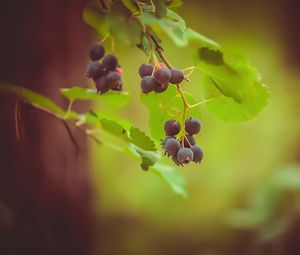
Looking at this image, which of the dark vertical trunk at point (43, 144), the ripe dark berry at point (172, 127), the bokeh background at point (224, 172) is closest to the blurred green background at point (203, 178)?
the bokeh background at point (224, 172)

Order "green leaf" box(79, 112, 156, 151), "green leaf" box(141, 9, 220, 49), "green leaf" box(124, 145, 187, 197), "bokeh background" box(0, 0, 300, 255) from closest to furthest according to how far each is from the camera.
→ "green leaf" box(141, 9, 220, 49), "green leaf" box(79, 112, 156, 151), "green leaf" box(124, 145, 187, 197), "bokeh background" box(0, 0, 300, 255)

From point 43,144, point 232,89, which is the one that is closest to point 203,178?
point 43,144

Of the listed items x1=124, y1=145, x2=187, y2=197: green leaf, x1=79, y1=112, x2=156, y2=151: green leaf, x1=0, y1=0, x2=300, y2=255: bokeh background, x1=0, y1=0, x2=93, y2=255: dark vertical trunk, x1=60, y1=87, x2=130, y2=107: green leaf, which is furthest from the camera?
x1=0, y1=0, x2=300, y2=255: bokeh background

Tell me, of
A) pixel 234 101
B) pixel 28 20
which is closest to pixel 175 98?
pixel 234 101

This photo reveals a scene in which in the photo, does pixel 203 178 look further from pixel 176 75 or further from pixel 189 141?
pixel 176 75

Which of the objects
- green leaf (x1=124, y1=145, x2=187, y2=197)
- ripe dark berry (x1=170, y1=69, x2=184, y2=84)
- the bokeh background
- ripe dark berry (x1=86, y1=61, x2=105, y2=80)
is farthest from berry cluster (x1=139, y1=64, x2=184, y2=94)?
the bokeh background

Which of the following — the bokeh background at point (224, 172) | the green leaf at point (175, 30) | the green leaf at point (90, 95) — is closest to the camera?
the green leaf at point (175, 30)

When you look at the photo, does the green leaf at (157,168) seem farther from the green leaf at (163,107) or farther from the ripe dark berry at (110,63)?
the ripe dark berry at (110,63)

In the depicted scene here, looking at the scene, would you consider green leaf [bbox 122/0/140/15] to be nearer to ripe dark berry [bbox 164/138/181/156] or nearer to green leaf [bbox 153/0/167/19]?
green leaf [bbox 153/0/167/19]
